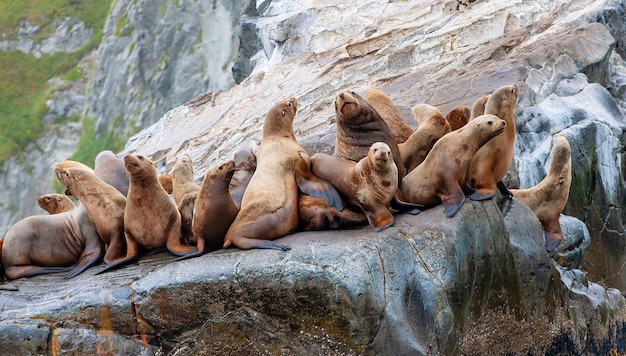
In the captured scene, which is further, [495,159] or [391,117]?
[391,117]

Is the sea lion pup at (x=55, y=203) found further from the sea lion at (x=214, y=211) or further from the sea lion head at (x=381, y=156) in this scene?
the sea lion head at (x=381, y=156)

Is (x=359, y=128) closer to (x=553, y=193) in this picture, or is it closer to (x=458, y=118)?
(x=458, y=118)

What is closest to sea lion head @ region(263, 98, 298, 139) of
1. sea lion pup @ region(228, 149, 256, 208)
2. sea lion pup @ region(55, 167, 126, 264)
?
sea lion pup @ region(228, 149, 256, 208)

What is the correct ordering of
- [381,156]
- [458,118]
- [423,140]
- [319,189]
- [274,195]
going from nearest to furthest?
1. [381,156]
2. [274,195]
3. [319,189]
4. [423,140]
5. [458,118]

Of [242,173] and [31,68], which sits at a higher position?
[242,173]

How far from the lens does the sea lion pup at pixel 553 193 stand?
8.90m

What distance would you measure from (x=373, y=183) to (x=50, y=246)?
114 inches

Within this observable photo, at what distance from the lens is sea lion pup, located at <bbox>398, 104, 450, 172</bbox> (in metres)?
8.53

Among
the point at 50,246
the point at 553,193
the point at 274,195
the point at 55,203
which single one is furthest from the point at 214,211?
the point at 553,193

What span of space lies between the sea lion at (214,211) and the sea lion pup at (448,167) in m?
1.56

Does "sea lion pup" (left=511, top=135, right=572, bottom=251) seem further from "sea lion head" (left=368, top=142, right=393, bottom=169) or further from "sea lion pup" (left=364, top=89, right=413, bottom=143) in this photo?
"sea lion head" (left=368, top=142, right=393, bottom=169)

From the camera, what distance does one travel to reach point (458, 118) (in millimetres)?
9391

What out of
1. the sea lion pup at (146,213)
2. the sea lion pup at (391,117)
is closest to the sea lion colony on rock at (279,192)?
the sea lion pup at (146,213)

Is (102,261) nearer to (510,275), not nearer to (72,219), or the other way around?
(72,219)
